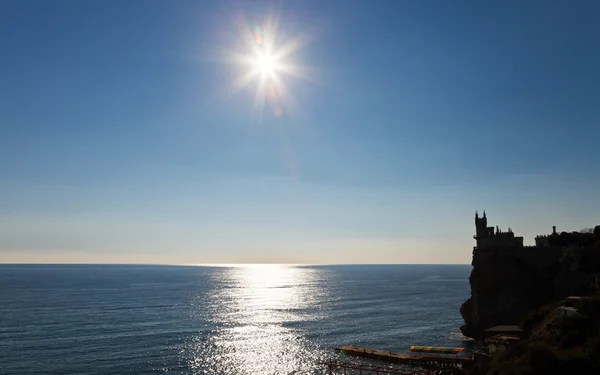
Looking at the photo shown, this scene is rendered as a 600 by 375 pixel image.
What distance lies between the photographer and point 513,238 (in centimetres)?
8250

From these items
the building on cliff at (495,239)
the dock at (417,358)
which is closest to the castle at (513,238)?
the building on cliff at (495,239)

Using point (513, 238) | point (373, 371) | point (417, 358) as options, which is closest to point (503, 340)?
point (417, 358)

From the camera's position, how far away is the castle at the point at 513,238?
81.4m

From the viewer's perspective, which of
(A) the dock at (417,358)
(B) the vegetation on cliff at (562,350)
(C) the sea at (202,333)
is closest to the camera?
(B) the vegetation on cliff at (562,350)

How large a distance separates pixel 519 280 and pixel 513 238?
311 inches

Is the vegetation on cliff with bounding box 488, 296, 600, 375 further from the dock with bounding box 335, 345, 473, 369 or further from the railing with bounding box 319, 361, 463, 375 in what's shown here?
the dock with bounding box 335, 345, 473, 369

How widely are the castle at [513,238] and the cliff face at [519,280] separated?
4.58 ft

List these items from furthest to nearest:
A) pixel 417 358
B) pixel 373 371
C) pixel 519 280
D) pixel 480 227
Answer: pixel 480 227 → pixel 519 280 → pixel 417 358 → pixel 373 371

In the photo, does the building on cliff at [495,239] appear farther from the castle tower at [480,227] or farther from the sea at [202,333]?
the sea at [202,333]

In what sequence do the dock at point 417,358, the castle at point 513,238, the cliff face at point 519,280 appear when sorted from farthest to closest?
the castle at point 513,238
the cliff face at point 519,280
the dock at point 417,358

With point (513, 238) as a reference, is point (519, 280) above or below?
below

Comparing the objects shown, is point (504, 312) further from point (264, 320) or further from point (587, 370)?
point (264, 320)

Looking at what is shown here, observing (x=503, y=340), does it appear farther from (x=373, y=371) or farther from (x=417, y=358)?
(x=373, y=371)

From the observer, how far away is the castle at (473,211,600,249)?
81438mm
